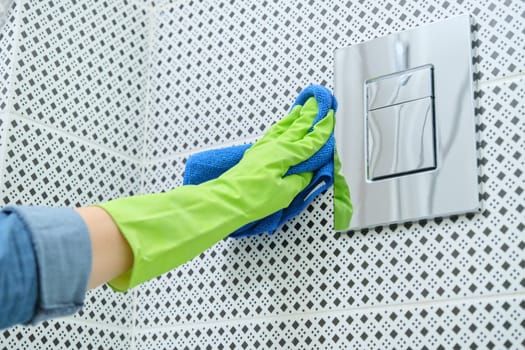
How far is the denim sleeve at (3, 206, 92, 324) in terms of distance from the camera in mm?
742

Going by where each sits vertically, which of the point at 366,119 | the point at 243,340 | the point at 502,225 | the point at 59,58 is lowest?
the point at 243,340

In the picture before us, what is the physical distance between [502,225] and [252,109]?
1.50ft

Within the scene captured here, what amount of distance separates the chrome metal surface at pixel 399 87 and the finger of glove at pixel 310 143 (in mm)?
65

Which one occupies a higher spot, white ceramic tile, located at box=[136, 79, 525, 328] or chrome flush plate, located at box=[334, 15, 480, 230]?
chrome flush plate, located at box=[334, 15, 480, 230]

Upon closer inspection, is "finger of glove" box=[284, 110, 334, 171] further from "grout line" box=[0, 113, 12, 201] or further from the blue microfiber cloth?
"grout line" box=[0, 113, 12, 201]

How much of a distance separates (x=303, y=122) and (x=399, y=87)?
5.6 inches

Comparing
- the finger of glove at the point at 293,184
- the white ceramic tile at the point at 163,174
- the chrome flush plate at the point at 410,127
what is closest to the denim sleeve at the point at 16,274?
the finger of glove at the point at 293,184

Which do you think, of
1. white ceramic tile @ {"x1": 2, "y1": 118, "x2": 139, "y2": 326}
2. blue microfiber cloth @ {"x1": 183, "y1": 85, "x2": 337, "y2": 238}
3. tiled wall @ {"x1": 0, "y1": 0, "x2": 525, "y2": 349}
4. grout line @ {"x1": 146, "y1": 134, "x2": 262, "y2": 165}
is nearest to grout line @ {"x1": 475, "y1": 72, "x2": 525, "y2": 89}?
tiled wall @ {"x1": 0, "y1": 0, "x2": 525, "y2": 349}

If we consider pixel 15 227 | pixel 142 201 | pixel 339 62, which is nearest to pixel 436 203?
pixel 339 62

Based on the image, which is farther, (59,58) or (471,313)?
(59,58)

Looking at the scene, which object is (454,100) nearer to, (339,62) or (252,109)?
(339,62)

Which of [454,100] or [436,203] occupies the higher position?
[454,100]

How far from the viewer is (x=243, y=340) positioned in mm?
1204

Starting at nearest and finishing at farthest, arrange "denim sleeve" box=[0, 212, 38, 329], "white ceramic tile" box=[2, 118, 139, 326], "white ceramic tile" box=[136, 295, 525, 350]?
"denim sleeve" box=[0, 212, 38, 329] → "white ceramic tile" box=[136, 295, 525, 350] → "white ceramic tile" box=[2, 118, 139, 326]
